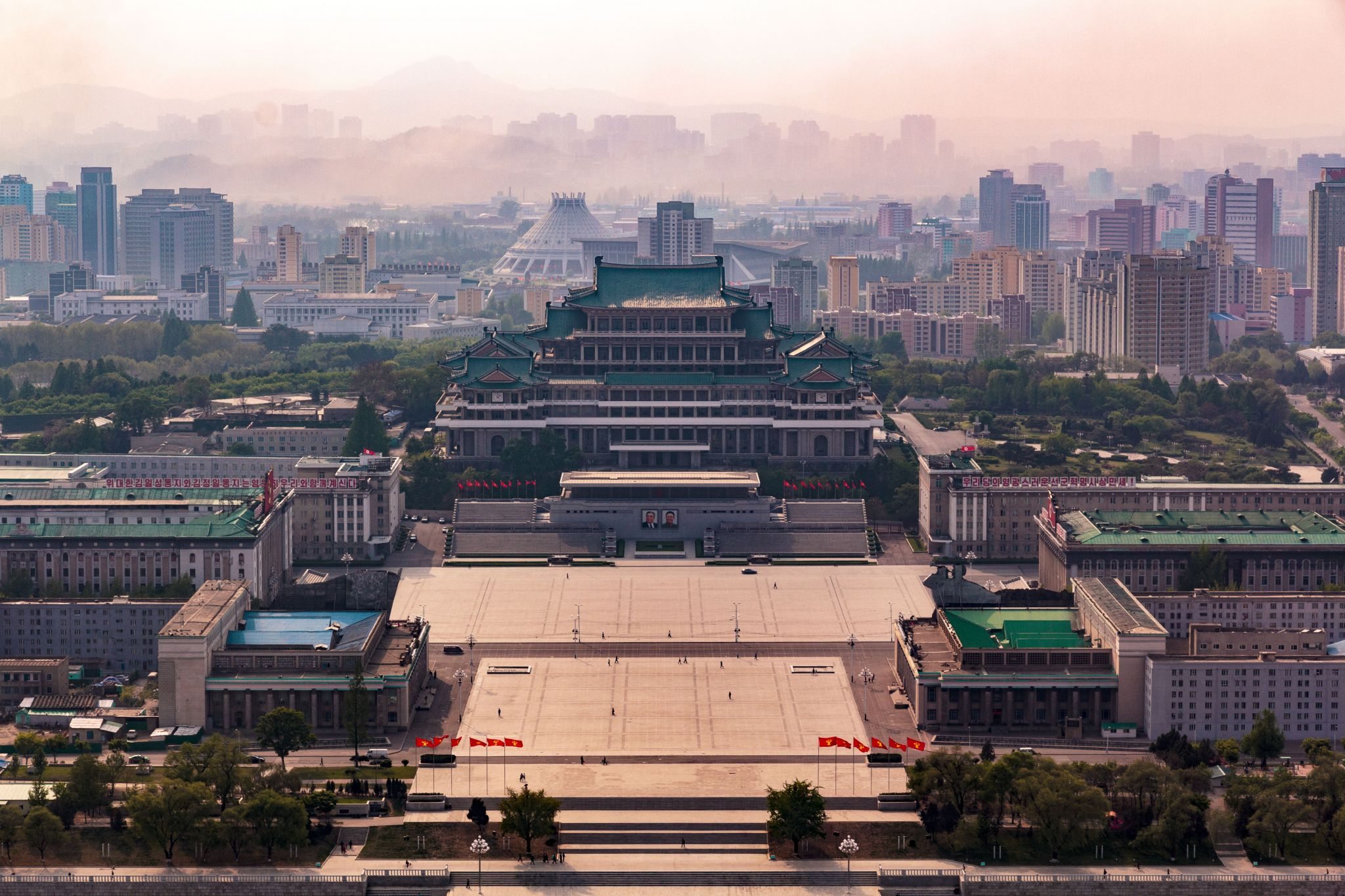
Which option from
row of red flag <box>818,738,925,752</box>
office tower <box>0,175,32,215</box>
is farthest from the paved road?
office tower <box>0,175,32,215</box>

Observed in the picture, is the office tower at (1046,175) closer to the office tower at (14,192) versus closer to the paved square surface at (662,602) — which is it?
the office tower at (14,192)

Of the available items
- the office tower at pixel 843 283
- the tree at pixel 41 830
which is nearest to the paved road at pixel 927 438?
the tree at pixel 41 830

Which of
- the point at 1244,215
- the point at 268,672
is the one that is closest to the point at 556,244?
the point at 1244,215

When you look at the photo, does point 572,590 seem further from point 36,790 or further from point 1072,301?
point 1072,301

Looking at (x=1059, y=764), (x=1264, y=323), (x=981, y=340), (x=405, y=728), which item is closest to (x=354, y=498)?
(x=405, y=728)

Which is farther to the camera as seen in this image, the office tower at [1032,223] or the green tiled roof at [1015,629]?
the office tower at [1032,223]

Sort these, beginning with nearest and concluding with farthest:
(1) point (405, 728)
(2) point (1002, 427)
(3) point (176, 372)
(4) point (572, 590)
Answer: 1. (1) point (405, 728)
2. (4) point (572, 590)
3. (2) point (1002, 427)
4. (3) point (176, 372)

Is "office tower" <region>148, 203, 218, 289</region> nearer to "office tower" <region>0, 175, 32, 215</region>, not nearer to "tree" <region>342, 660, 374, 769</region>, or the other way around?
"office tower" <region>0, 175, 32, 215</region>
